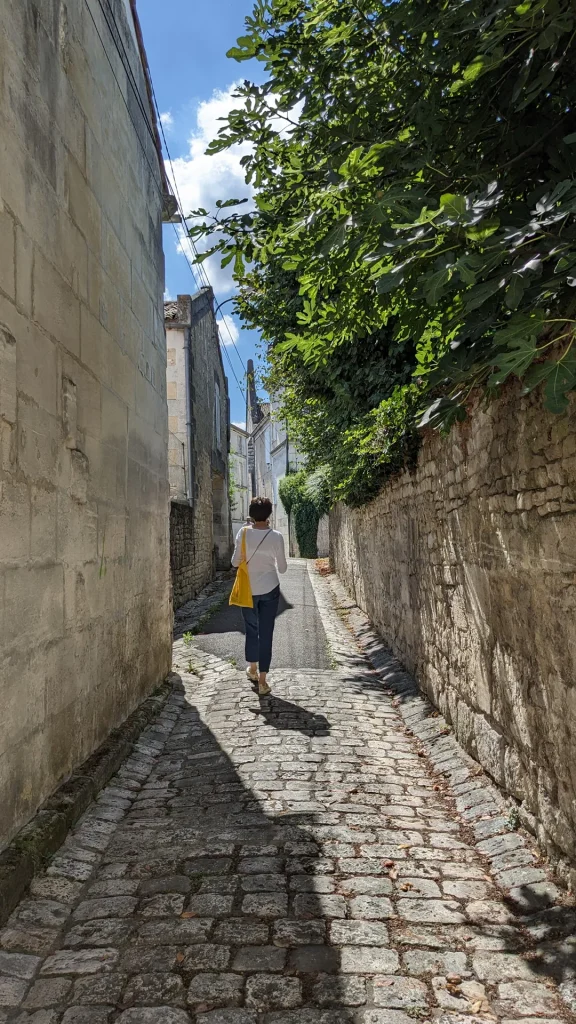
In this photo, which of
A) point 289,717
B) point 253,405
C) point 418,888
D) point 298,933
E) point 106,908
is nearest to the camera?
point 298,933

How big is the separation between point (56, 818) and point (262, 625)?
10.2 feet

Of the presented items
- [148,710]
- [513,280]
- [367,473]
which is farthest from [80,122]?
[367,473]

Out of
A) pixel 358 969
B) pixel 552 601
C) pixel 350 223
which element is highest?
pixel 350 223

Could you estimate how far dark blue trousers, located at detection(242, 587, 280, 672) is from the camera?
6148 millimetres

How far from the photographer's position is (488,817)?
3473mm

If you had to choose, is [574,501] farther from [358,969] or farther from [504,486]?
[358,969]

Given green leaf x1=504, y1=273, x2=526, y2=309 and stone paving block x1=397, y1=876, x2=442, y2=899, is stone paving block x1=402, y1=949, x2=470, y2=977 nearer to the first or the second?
stone paving block x1=397, y1=876, x2=442, y2=899

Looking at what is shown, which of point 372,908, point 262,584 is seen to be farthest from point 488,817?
point 262,584

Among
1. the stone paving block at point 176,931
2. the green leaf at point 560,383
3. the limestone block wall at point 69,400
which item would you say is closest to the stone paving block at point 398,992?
the stone paving block at point 176,931

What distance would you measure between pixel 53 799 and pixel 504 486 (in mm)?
2639

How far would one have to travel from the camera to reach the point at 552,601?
2.92 m

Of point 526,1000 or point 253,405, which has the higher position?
point 253,405

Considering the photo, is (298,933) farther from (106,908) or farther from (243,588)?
(243,588)

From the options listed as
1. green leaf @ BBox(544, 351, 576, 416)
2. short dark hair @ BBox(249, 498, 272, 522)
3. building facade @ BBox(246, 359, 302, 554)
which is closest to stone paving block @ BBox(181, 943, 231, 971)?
green leaf @ BBox(544, 351, 576, 416)
